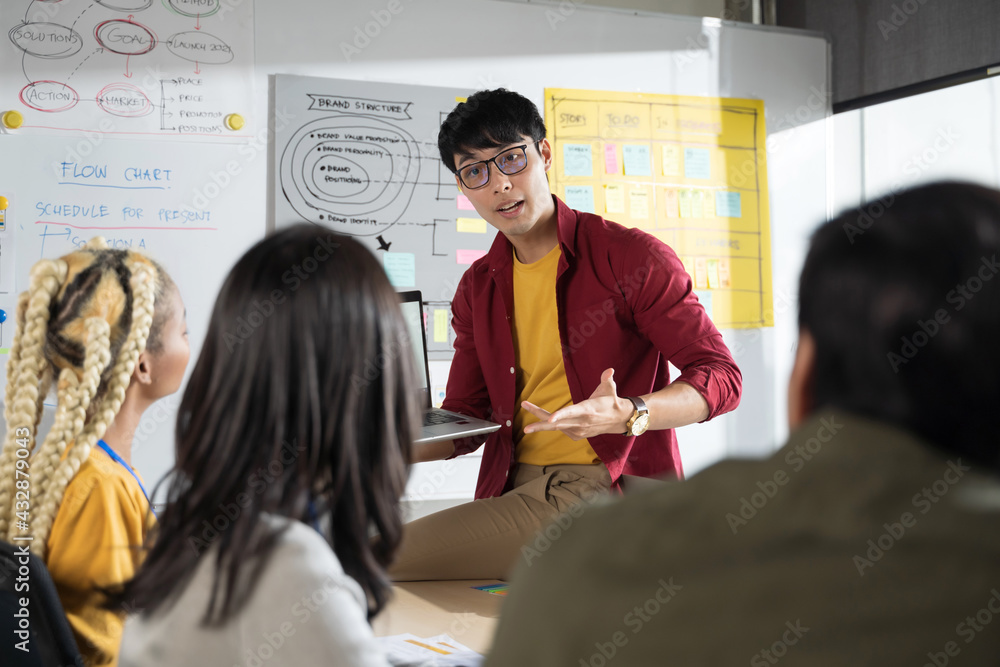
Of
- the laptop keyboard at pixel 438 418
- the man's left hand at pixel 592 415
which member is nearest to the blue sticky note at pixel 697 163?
the laptop keyboard at pixel 438 418

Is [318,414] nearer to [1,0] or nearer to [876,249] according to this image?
[876,249]

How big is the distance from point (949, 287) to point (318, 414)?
594 mm

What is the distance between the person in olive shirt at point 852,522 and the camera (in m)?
0.53

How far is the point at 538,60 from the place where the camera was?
3365mm

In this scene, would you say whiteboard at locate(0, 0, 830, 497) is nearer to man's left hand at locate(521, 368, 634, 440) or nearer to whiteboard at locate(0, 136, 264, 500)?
whiteboard at locate(0, 136, 264, 500)

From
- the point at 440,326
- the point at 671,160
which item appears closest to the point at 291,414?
the point at 440,326

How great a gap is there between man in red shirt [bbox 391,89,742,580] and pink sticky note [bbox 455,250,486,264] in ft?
3.11

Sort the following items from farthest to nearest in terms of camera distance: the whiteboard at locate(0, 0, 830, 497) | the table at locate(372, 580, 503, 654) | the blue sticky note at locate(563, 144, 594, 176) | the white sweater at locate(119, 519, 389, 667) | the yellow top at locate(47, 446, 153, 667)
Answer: the blue sticky note at locate(563, 144, 594, 176)
the whiteboard at locate(0, 0, 830, 497)
the table at locate(372, 580, 503, 654)
the yellow top at locate(47, 446, 153, 667)
the white sweater at locate(119, 519, 389, 667)

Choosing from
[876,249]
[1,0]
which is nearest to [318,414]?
[876,249]

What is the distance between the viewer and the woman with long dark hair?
2.44 ft

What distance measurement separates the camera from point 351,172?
3094 millimetres

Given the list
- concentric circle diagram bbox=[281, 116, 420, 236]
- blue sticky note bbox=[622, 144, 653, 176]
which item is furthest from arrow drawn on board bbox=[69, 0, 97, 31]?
blue sticky note bbox=[622, 144, 653, 176]

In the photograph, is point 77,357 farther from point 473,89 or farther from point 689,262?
point 689,262

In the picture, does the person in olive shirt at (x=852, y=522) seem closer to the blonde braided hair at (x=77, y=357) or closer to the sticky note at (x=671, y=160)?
the blonde braided hair at (x=77, y=357)
